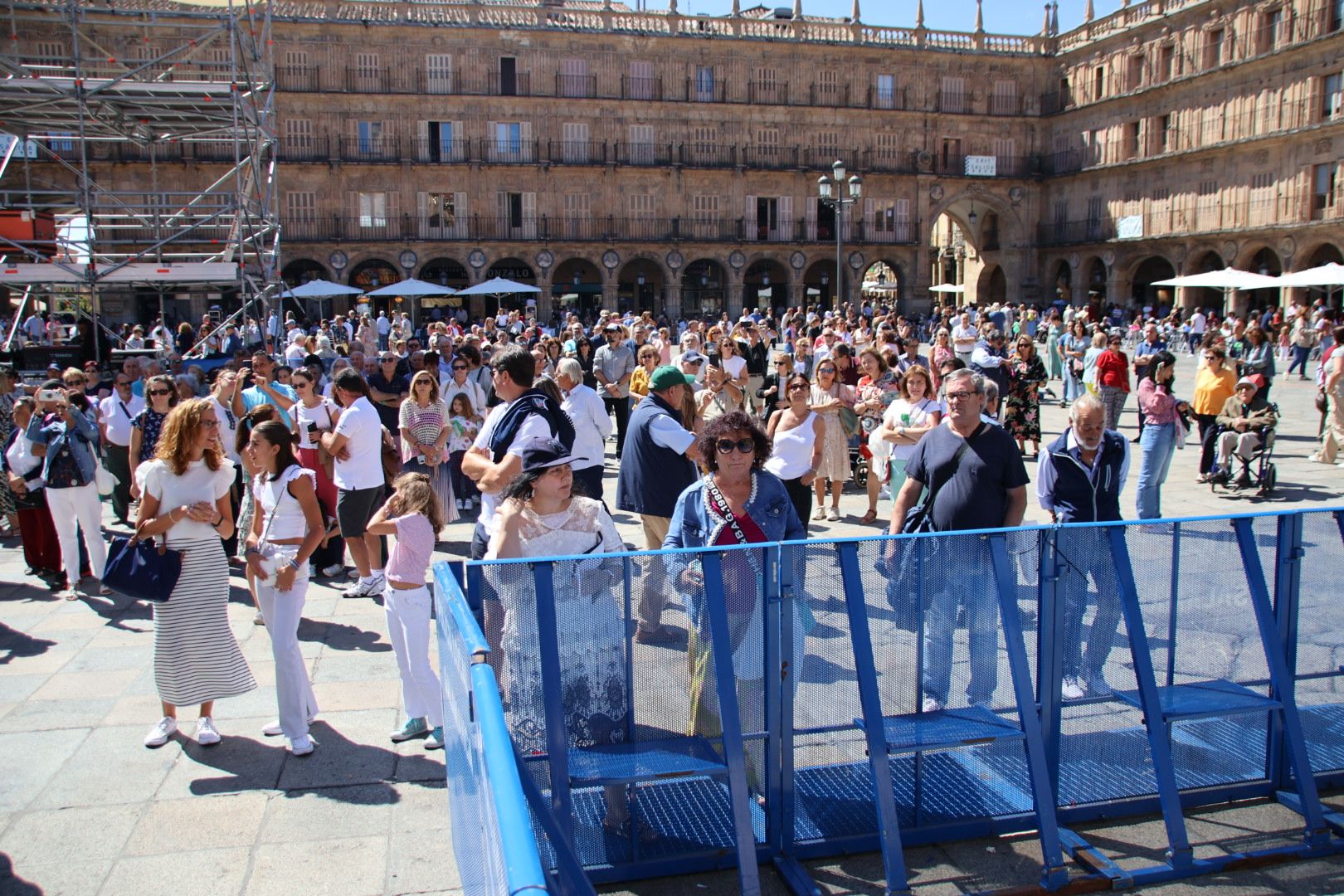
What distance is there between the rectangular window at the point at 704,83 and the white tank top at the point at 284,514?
3441cm

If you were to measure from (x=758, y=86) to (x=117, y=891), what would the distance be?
36.9 meters

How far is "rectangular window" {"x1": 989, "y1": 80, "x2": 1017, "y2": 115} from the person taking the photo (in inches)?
1559

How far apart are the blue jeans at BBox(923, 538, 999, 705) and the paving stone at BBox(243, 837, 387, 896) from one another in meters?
2.15

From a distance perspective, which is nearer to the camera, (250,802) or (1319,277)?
(250,802)

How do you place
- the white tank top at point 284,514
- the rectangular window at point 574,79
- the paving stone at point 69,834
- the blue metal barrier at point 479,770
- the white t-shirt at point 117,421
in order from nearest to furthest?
1. the blue metal barrier at point 479,770
2. the paving stone at point 69,834
3. the white tank top at point 284,514
4. the white t-shirt at point 117,421
5. the rectangular window at point 574,79

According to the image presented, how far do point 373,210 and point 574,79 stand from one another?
821 cm

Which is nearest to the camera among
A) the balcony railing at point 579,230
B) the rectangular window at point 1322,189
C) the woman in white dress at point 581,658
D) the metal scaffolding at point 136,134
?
Answer: the woman in white dress at point 581,658

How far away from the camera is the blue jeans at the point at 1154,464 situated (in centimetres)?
806

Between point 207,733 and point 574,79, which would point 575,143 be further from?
point 207,733

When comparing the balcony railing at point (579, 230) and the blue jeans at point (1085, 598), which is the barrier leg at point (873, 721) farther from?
the balcony railing at point (579, 230)

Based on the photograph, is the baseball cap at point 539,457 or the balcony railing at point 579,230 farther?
the balcony railing at point 579,230

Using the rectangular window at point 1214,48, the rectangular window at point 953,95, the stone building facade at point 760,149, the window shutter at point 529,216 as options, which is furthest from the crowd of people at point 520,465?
the rectangular window at point 953,95

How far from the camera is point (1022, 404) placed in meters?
12.2

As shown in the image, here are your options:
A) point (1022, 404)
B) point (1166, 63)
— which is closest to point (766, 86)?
point (1166, 63)
